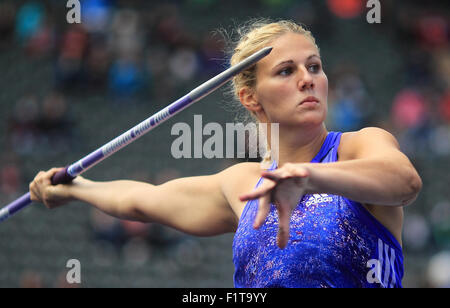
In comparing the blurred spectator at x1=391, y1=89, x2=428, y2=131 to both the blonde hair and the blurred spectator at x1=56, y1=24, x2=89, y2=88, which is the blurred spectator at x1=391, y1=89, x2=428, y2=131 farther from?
the blonde hair

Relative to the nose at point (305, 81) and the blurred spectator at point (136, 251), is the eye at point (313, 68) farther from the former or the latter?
the blurred spectator at point (136, 251)

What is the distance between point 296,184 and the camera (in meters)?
2.39

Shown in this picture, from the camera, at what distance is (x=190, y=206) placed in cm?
375

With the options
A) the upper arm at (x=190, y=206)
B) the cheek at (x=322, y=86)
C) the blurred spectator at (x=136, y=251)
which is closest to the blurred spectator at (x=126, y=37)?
the blurred spectator at (x=136, y=251)

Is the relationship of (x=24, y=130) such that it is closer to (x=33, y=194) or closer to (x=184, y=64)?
(x=184, y=64)

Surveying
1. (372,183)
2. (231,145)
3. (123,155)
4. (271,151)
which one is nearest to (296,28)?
(271,151)

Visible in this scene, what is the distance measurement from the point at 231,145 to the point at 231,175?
390cm

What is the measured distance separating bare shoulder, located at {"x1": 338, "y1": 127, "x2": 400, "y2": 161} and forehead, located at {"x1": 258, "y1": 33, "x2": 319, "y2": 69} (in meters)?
0.42

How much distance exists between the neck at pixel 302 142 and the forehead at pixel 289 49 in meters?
0.32

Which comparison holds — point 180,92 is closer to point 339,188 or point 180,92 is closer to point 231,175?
point 231,175

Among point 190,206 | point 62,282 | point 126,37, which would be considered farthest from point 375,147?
point 126,37

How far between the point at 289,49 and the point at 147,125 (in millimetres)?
927

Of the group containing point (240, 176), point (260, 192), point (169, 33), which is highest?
point (169, 33)

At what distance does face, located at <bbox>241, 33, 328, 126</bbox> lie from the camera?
320cm
